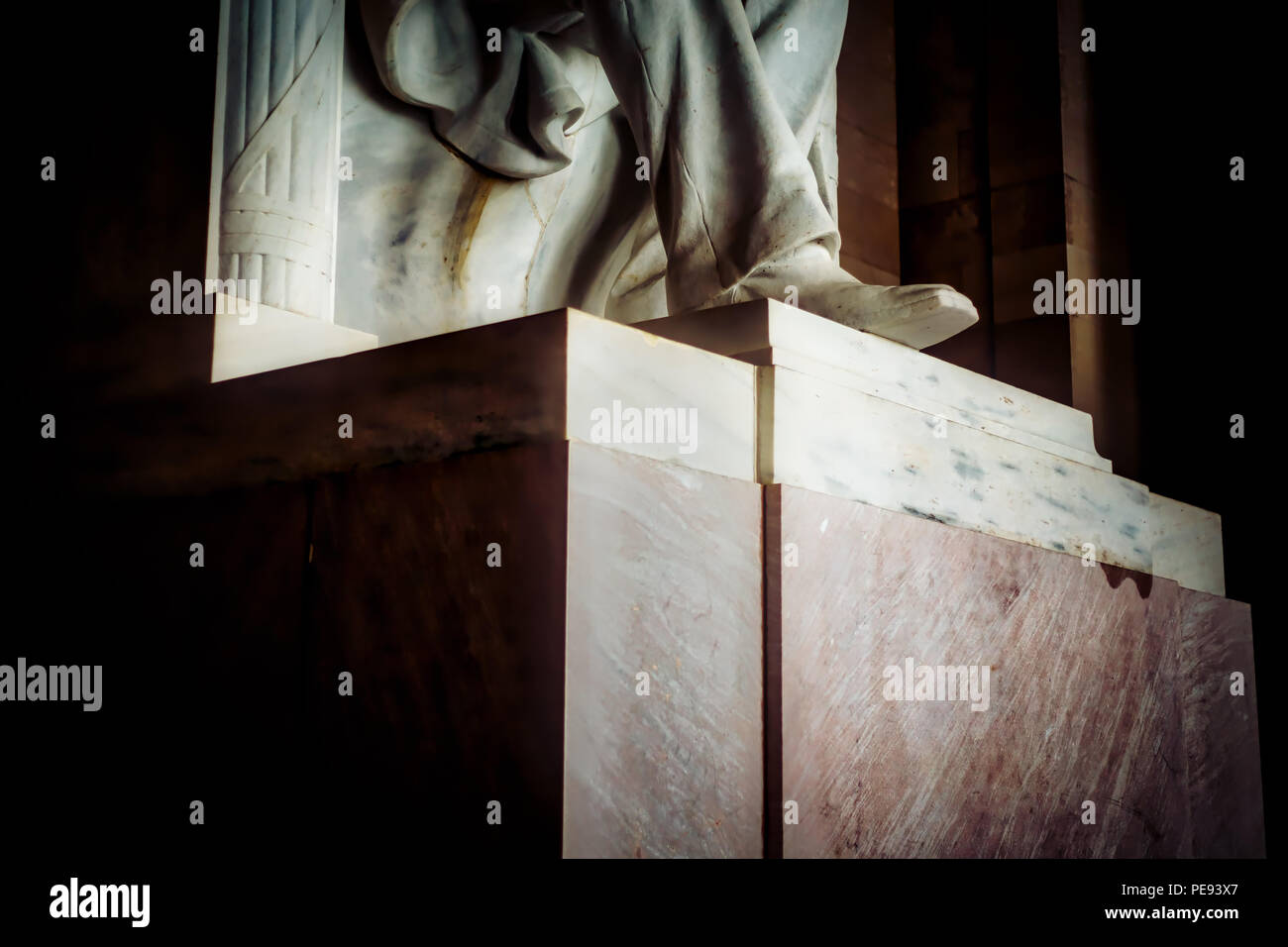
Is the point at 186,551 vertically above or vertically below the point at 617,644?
above

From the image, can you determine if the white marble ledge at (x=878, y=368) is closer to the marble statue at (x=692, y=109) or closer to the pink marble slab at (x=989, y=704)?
the marble statue at (x=692, y=109)

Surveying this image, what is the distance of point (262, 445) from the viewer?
199 centimetres

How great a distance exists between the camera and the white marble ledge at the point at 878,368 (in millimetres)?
1991

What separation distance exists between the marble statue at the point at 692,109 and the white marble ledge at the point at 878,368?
61mm

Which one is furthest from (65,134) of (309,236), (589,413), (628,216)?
(589,413)

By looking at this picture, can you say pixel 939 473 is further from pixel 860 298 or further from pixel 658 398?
pixel 658 398

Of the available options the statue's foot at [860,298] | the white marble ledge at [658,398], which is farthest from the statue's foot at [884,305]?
the white marble ledge at [658,398]

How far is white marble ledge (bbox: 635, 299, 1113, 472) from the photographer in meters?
1.99

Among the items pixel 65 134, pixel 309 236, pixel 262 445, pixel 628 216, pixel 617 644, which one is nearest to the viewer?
pixel 617 644

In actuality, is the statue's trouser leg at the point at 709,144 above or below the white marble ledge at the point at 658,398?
above

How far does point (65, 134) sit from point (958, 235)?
2.54 m

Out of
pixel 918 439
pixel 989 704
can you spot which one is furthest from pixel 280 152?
pixel 989 704

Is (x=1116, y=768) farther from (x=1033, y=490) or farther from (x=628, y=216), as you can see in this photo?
(x=628, y=216)

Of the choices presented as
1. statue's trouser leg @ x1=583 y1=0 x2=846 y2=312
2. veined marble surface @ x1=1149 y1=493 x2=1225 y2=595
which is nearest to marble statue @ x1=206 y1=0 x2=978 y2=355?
statue's trouser leg @ x1=583 y1=0 x2=846 y2=312
